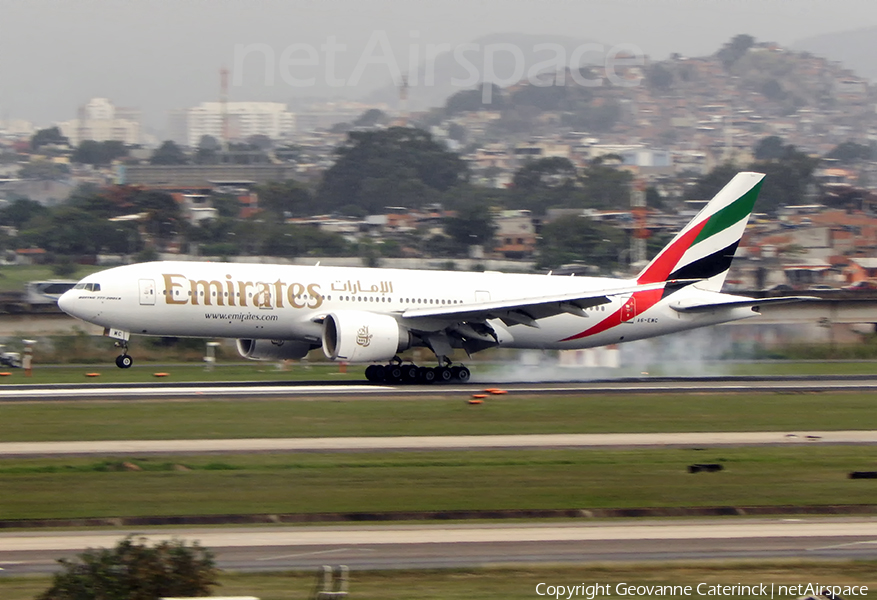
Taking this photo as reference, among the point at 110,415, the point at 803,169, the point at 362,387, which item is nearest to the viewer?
the point at 110,415

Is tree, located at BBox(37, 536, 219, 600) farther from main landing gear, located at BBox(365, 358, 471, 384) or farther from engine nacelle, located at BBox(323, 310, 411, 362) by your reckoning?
main landing gear, located at BBox(365, 358, 471, 384)

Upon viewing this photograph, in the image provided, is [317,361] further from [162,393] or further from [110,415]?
[110,415]

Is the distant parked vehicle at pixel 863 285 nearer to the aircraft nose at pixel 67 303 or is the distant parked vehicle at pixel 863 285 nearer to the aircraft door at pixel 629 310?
the aircraft door at pixel 629 310

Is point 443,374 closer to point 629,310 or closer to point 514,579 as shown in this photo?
point 629,310

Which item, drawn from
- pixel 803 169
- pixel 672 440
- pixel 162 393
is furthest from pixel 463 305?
pixel 803 169

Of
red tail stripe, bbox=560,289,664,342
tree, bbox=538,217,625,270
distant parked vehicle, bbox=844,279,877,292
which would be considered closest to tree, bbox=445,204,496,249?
tree, bbox=538,217,625,270
